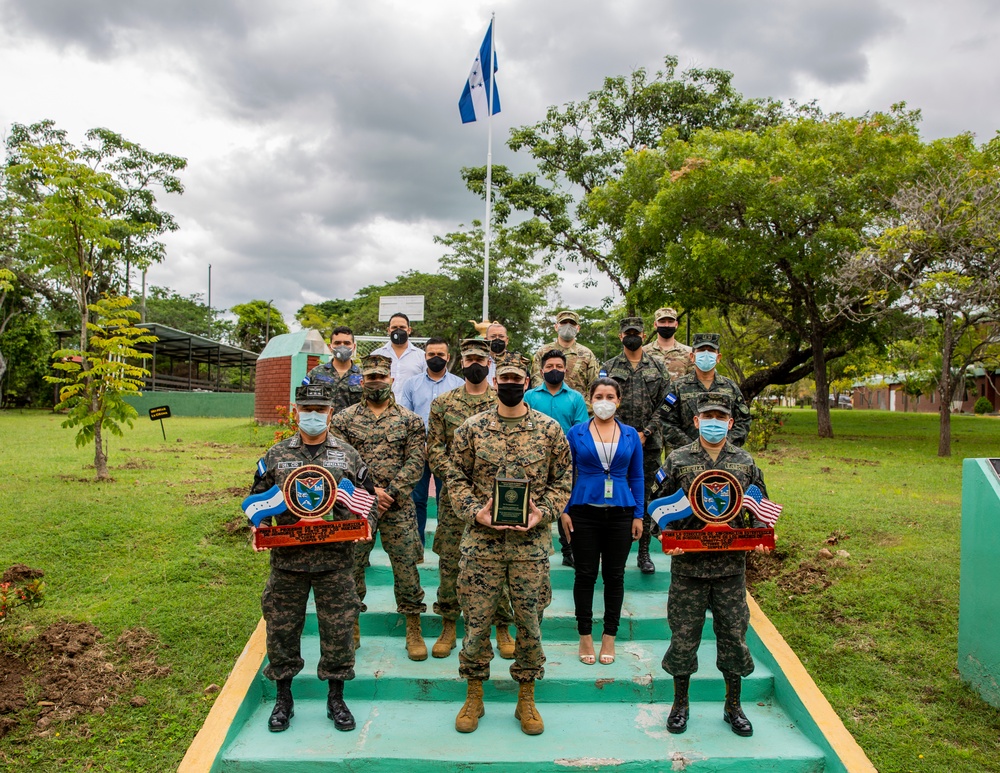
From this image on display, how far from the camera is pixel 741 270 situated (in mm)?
16016

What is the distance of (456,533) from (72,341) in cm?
3293

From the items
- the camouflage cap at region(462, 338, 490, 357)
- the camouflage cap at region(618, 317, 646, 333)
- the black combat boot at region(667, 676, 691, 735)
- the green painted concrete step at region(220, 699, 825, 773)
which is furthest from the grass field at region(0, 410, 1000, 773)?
the camouflage cap at region(462, 338, 490, 357)

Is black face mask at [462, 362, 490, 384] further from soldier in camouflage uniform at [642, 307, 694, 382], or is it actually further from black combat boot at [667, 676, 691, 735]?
black combat boot at [667, 676, 691, 735]

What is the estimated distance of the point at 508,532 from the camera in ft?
13.1

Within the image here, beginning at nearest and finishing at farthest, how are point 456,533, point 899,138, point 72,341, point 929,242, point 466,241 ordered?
point 456,533
point 929,242
point 899,138
point 72,341
point 466,241

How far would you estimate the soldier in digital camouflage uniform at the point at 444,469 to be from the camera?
4707mm

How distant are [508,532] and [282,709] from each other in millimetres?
1781

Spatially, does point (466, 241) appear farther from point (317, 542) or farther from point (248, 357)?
point (317, 542)

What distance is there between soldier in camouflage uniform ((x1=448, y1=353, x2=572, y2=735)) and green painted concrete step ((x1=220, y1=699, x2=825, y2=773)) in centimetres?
16

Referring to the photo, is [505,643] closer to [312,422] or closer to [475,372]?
[475,372]

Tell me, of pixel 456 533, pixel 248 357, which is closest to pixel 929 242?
pixel 456 533

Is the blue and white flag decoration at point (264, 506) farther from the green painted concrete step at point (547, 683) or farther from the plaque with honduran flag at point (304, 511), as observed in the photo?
the green painted concrete step at point (547, 683)

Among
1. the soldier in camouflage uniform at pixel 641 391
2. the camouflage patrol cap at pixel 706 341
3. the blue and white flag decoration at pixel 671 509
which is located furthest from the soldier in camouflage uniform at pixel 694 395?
the blue and white flag decoration at pixel 671 509

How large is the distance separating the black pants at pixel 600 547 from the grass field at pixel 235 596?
5.22 ft
